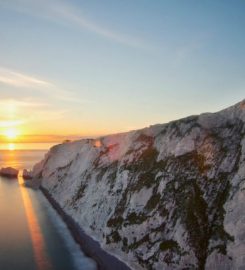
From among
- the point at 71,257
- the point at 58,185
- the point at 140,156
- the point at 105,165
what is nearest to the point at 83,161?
the point at 58,185

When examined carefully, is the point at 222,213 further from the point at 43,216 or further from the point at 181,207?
the point at 43,216

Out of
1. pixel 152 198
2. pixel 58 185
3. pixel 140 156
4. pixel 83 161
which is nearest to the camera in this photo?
pixel 152 198

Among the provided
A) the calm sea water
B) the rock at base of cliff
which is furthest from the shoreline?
the rock at base of cliff

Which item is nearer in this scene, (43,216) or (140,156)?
(140,156)

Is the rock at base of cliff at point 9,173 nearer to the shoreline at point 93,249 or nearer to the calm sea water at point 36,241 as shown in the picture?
the calm sea water at point 36,241

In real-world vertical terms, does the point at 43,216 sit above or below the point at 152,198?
below

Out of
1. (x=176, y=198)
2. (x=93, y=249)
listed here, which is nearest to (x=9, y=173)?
(x=93, y=249)
